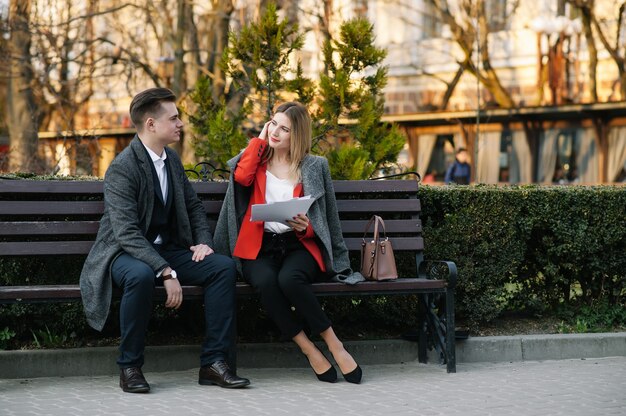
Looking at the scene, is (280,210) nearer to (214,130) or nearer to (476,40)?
(214,130)

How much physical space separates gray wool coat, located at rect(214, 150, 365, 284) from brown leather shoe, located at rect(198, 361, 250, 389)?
0.73 m

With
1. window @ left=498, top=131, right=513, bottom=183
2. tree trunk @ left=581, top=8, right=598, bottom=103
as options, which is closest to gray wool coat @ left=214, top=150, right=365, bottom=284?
tree trunk @ left=581, top=8, right=598, bottom=103

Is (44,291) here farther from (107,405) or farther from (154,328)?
(154,328)

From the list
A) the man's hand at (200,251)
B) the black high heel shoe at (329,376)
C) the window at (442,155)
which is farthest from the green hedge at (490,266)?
the window at (442,155)

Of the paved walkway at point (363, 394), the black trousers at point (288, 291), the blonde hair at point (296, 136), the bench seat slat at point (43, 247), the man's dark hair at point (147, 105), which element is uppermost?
the man's dark hair at point (147, 105)

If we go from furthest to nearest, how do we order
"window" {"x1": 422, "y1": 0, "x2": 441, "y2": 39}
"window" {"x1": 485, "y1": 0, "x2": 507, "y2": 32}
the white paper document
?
"window" {"x1": 422, "y1": 0, "x2": 441, "y2": 39} < "window" {"x1": 485, "y1": 0, "x2": 507, "y2": 32} < the white paper document

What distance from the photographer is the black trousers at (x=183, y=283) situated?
6441mm

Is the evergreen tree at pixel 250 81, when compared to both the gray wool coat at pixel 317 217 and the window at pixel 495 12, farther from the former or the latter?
the window at pixel 495 12

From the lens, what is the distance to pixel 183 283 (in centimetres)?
686

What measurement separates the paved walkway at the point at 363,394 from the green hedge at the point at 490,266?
0.56 m

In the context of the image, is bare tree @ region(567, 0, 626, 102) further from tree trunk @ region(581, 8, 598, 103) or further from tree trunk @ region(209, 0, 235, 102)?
tree trunk @ region(209, 0, 235, 102)

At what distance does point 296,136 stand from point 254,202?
1.70ft

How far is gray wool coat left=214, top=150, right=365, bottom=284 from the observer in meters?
7.12

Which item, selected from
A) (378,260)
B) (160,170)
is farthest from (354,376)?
(160,170)
